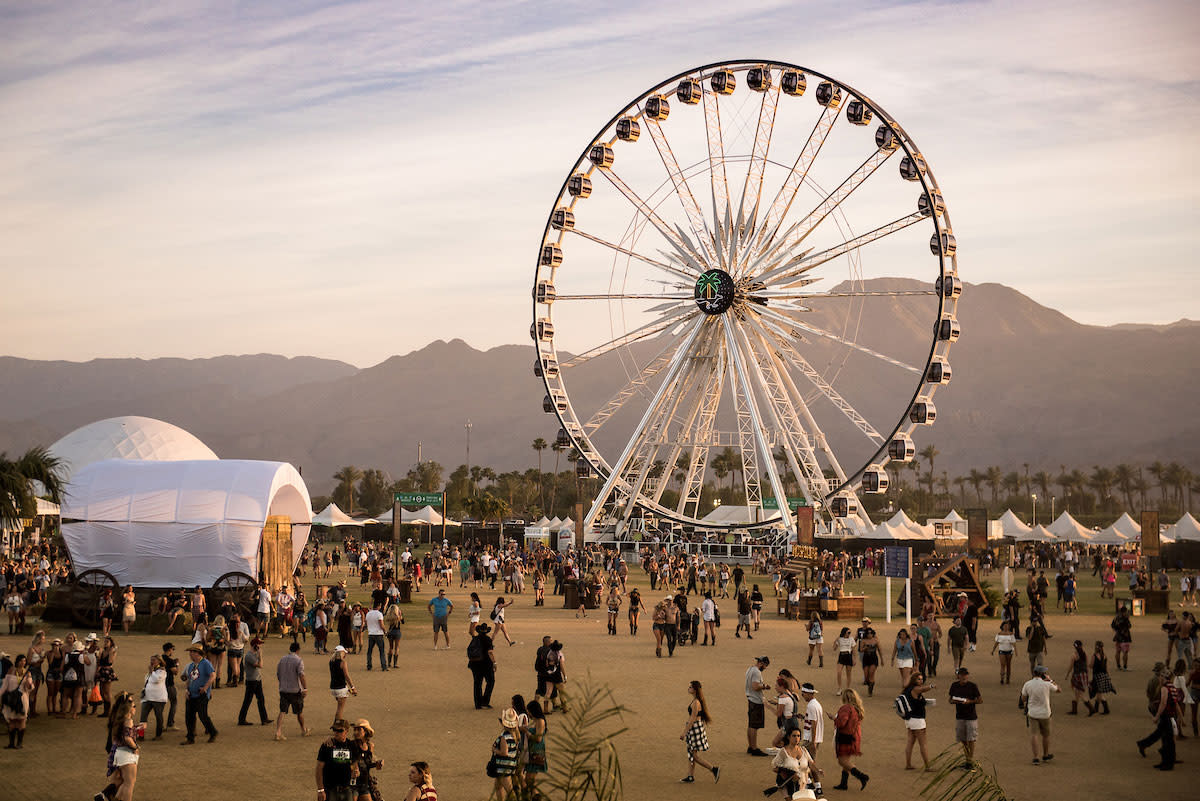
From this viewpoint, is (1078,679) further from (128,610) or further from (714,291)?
(714,291)

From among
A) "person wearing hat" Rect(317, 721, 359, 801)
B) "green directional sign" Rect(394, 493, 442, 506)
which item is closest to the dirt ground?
"person wearing hat" Rect(317, 721, 359, 801)

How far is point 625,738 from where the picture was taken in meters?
16.6

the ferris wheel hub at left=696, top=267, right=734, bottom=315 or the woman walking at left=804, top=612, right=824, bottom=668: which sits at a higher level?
the ferris wheel hub at left=696, top=267, right=734, bottom=315

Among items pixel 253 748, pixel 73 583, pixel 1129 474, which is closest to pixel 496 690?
pixel 253 748

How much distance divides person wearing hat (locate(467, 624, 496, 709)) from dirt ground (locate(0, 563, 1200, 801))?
0.31 m

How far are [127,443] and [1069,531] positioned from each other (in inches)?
2504

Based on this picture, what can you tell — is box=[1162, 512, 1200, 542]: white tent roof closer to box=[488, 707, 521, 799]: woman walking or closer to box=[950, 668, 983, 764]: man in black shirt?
box=[950, 668, 983, 764]: man in black shirt

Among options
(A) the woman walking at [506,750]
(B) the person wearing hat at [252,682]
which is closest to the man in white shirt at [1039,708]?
(A) the woman walking at [506,750]

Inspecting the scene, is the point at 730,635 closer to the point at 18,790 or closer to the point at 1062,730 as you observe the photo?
the point at 1062,730

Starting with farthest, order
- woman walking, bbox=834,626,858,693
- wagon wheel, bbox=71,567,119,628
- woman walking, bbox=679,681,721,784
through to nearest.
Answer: wagon wheel, bbox=71,567,119,628 → woman walking, bbox=834,626,858,693 → woman walking, bbox=679,681,721,784

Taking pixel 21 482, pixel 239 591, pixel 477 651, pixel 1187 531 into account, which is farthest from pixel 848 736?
pixel 1187 531

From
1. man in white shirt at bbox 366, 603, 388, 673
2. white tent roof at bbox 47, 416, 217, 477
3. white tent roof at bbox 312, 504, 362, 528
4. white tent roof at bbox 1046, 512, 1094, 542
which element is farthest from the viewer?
white tent roof at bbox 47, 416, 217, 477

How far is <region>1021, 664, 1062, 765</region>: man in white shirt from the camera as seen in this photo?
49.8 feet

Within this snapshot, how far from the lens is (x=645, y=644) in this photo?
91.6 feet
